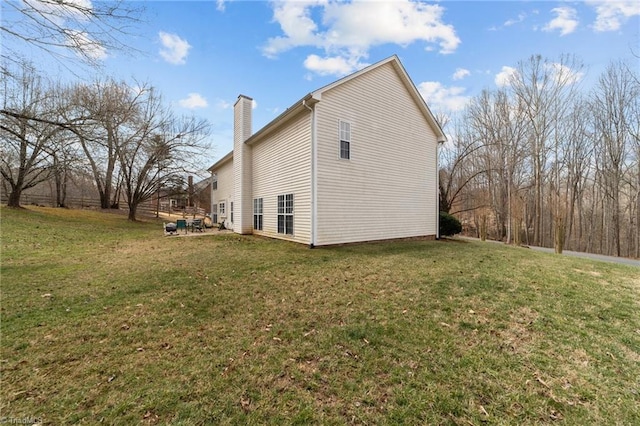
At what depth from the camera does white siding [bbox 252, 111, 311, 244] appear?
9.93m

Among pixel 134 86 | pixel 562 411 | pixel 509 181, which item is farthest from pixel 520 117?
pixel 134 86

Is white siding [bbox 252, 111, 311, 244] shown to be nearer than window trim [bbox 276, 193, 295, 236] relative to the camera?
Yes

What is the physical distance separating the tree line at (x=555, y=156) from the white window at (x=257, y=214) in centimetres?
1401

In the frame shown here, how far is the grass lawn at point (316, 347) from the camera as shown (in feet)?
7.48

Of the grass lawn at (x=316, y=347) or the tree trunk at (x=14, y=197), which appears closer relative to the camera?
the grass lawn at (x=316, y=347)

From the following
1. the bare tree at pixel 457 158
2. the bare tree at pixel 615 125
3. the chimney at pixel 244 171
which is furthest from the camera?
the bare tree at pixel 457 158

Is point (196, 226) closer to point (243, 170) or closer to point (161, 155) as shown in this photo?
point (243, 170)

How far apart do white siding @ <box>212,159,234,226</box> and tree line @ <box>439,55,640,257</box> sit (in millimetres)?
15905

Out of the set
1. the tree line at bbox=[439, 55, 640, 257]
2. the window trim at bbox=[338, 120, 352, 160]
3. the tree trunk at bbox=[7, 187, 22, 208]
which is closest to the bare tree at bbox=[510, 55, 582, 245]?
the tree line at bbox=[439, 55, 640, 257]

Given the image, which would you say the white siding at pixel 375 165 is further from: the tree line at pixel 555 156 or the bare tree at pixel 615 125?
the bare tree at pixel 615 125

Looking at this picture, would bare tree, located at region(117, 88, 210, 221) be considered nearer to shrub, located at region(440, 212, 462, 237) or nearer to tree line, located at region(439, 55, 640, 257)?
shrub, located at region(440, 212, 462, 237)

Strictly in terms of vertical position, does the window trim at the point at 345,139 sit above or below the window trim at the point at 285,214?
above

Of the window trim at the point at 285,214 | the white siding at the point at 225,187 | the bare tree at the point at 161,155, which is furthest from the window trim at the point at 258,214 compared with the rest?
the bare tree at the point at 161,155

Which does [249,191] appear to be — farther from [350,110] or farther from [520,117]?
[520,117]
